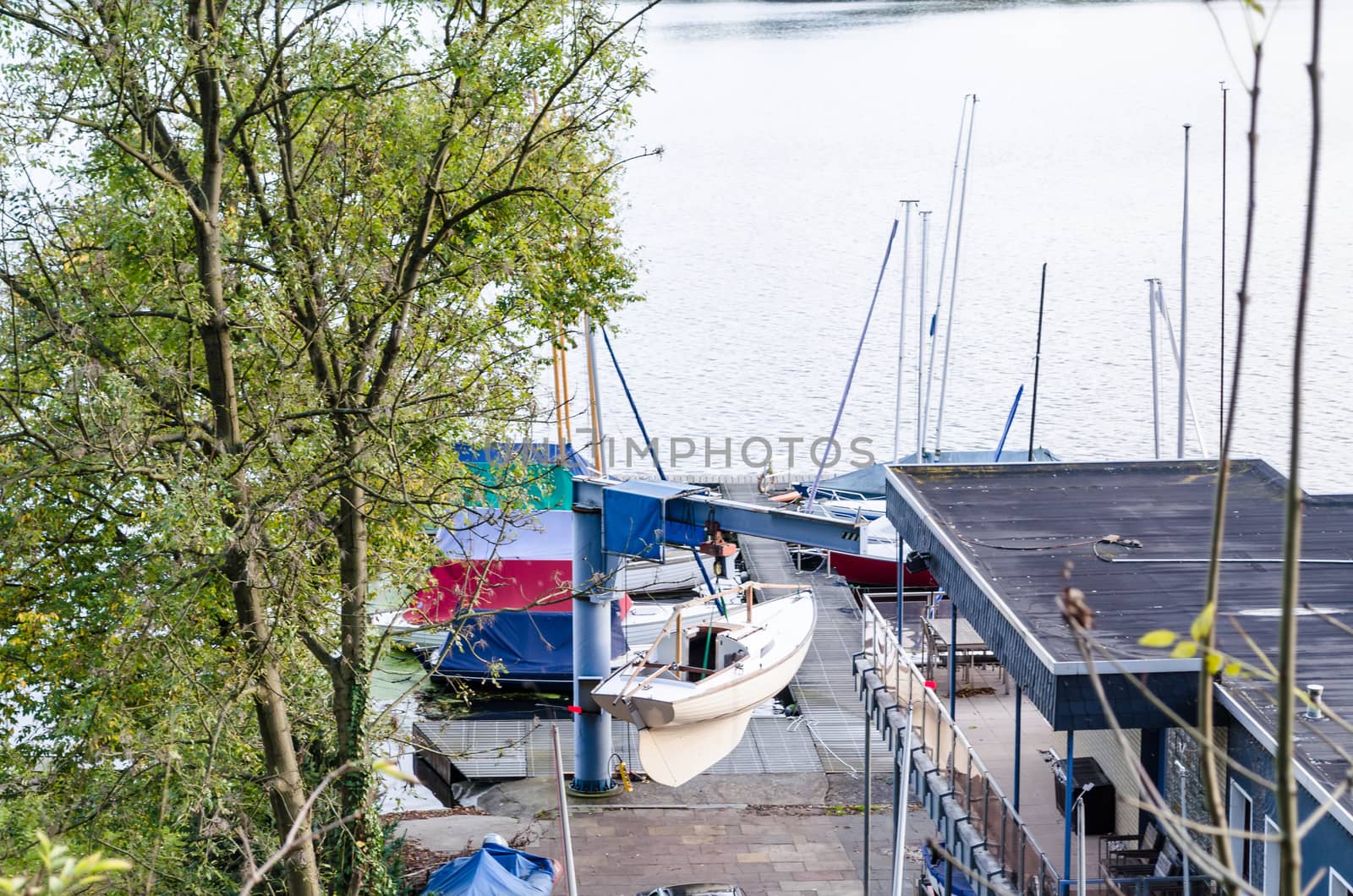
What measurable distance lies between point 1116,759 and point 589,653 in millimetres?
8252

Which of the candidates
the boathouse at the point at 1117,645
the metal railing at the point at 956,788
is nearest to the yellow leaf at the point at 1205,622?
the boathouse at the point at 1117,645

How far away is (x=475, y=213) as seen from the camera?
15906 millimetres

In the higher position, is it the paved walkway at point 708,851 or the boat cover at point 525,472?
the boat cover at point 525,472

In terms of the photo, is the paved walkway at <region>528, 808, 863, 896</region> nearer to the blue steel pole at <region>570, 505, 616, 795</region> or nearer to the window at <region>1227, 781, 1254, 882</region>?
the blue steel pole at <region>570, 505, 616, 795</region>

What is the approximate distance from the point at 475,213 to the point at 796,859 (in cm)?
911

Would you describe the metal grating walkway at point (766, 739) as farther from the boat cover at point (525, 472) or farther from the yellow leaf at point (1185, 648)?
the yellow leaf at point (1185, 648)

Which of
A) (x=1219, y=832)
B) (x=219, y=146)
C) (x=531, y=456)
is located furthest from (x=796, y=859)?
(x=1219, y=832)

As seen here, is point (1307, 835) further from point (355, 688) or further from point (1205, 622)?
point (355, 688)

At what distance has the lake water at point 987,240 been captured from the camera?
1561 inches

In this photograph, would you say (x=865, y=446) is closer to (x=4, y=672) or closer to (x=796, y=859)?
(x=796, y=859)

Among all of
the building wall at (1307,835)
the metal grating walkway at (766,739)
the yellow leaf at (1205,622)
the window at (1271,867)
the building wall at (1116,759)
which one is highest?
the yellow leaf at (1205,622)

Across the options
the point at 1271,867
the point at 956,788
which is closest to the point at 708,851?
the point at 956,788

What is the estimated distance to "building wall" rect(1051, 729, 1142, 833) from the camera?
1392cm

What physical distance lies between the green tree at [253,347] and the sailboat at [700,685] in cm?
424
